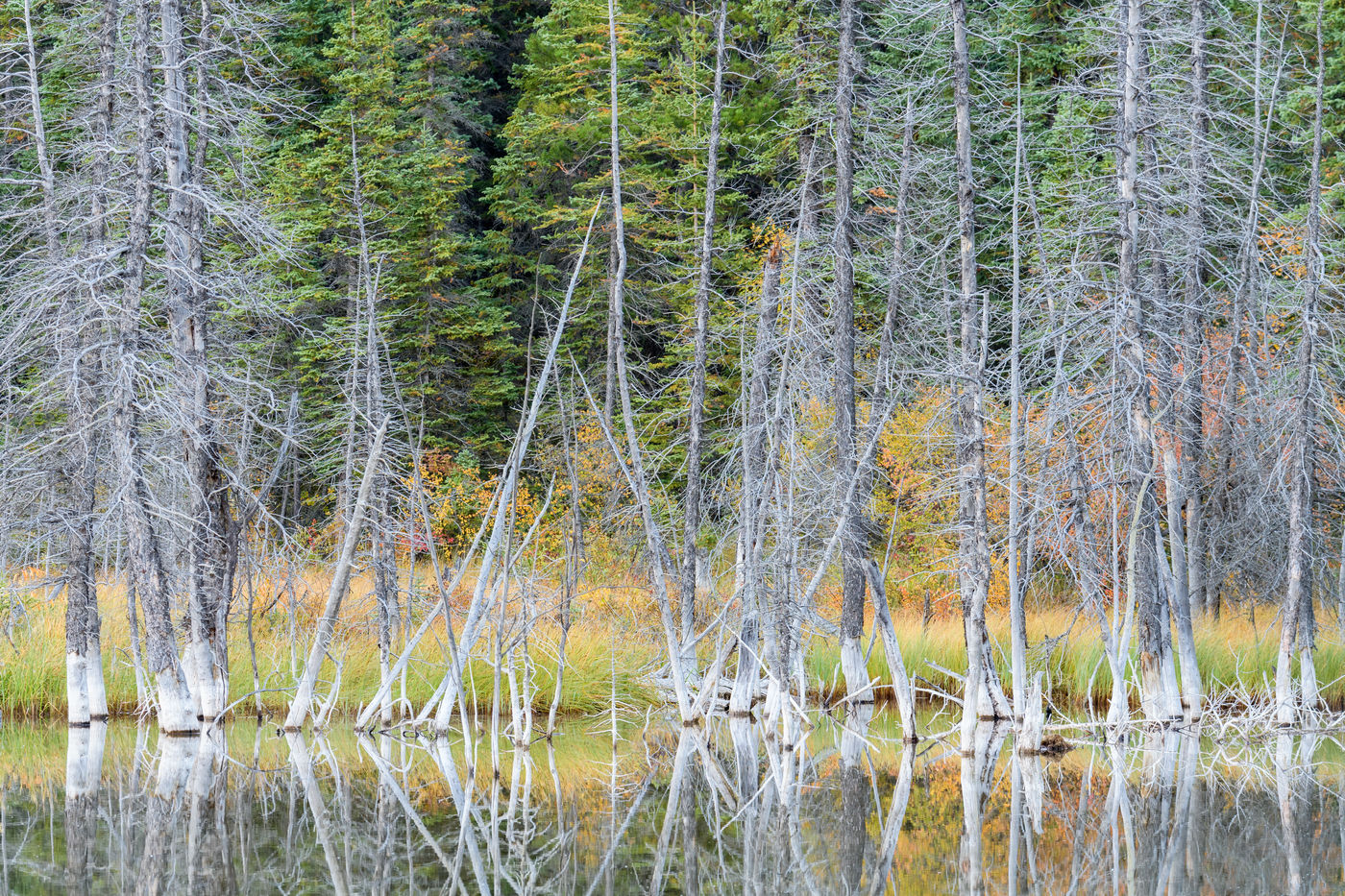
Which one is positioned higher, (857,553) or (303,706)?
(857,553)

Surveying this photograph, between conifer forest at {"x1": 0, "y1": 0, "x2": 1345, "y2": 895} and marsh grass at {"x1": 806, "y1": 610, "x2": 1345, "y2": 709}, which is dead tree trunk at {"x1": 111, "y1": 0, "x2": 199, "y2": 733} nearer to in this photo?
conifer forest at {"x1": 0, "y1": 0, "x2": 1345, "y2": 895}

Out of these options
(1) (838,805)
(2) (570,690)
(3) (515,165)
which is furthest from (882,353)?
(3) (515,165)

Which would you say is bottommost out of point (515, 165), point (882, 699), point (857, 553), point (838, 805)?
point (882, 699)

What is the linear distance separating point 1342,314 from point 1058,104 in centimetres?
901

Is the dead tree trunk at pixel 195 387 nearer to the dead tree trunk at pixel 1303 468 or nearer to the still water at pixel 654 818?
the still water at pixel 654 818

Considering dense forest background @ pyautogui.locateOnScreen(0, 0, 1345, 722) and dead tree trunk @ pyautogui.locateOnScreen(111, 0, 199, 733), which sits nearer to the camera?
dead tree trunk @ pyautogui.locateOnScreen(111, 0, 199, 733)

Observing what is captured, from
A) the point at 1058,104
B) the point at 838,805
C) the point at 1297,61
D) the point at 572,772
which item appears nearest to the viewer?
the point at 838,805

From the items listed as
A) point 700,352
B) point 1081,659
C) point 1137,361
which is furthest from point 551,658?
point 1137,361

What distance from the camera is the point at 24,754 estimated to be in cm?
1164

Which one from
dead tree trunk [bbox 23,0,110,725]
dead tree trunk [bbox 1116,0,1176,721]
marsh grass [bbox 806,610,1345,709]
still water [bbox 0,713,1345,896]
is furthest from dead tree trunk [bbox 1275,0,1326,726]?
dead tree trunk [bbox 23,0,110,725]

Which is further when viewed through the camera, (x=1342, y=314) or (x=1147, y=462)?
(x=1342, y=314)

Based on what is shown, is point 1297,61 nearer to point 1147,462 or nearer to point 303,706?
point 1147,462

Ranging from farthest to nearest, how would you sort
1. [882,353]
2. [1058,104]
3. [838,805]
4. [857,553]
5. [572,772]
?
[1058,104] < [882,353] < [857,553] < [572,772] < [838,805]

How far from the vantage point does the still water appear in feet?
24.0
